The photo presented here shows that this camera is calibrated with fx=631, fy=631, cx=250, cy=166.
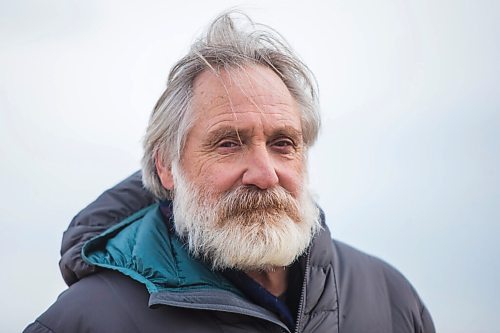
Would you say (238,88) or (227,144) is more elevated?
(238,88)

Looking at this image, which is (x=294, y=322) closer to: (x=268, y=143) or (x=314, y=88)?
(x=268, y=143)

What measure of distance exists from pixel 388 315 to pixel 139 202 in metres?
1.32

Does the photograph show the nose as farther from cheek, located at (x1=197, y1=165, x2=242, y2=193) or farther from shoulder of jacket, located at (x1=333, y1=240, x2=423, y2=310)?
shoulder of jacket, located at (x1=333, y1=240, x2=423, y2=310)

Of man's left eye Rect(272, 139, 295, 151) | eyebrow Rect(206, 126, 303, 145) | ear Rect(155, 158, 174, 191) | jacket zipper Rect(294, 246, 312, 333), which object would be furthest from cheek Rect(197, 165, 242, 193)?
jacket zipper Rect(294, 246, 312, 333)

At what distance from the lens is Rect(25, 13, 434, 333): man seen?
249 centimetres

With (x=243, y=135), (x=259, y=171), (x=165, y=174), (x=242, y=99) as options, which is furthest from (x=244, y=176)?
(x=165, y=174)

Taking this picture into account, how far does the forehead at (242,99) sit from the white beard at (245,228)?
12.1 inches

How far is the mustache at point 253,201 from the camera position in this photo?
265cm

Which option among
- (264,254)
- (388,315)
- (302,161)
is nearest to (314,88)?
(302,161)

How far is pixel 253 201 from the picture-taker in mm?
2658

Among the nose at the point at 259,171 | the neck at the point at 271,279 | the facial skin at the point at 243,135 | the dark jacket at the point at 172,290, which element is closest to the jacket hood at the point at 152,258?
the dark jacket at the point at 172,290

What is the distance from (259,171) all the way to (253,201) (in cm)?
13

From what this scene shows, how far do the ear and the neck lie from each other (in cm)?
61

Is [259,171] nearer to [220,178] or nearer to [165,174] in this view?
[220,178]
